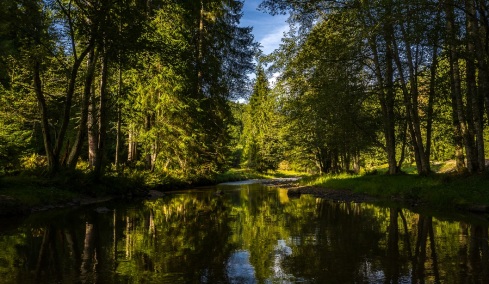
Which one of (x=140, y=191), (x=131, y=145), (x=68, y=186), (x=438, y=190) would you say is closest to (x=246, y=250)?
(x=438, y=190)

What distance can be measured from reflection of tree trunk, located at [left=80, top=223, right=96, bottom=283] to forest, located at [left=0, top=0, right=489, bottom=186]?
9.62 m

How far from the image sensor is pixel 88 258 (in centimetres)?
681

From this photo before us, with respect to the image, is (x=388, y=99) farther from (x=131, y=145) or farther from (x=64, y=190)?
(x=131, y=145)

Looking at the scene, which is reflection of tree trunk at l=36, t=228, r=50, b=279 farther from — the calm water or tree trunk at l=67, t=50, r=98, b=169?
tree trunk at l=67, t=50, r=98, b=169

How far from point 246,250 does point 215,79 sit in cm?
→ 2655

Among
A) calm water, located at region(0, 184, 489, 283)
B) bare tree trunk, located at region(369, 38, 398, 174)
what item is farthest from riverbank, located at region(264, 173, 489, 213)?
bare tree trunk, located at region(369, 38, 398, 174)

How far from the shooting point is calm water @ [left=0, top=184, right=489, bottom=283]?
5660 millimetres

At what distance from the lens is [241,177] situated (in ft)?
191

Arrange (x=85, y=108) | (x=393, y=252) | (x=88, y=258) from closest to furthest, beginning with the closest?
1. (x=88, y=258)
2. (x=393, y=252)
3. (x=85, y=108)

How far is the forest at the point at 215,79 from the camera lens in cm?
1628

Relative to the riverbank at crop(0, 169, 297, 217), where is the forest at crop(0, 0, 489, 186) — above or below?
above

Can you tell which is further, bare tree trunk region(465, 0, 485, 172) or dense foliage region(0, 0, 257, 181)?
dense foliage region(0, 0, 257, 181)

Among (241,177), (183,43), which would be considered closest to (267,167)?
(241,177)

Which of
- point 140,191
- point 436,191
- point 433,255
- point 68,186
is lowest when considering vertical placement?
point 433,255
